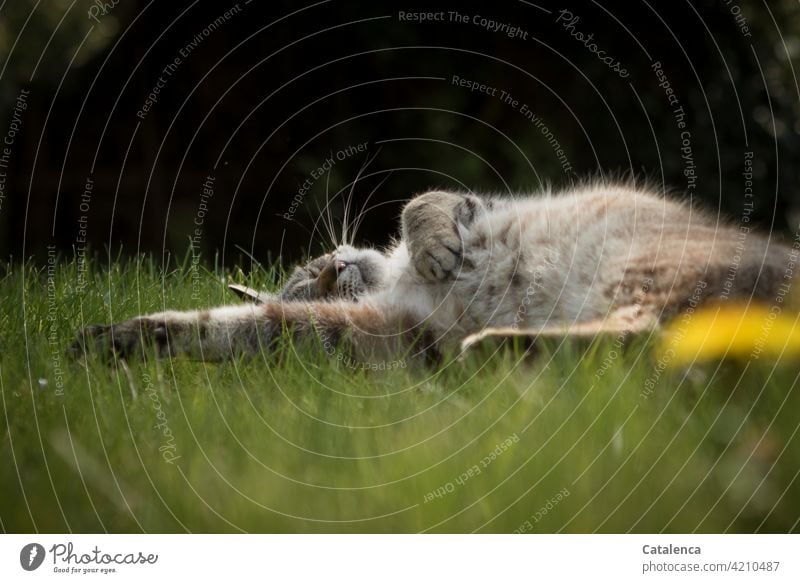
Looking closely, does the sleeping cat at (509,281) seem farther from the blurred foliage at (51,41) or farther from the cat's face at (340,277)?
the blurred foliage at (51,41)

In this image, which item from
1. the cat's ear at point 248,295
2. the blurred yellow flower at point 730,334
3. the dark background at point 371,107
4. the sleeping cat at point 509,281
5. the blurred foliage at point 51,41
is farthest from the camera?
the dark background at point 371,107

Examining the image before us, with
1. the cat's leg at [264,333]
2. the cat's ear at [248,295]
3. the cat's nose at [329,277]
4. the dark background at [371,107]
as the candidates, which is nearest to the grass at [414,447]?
the cat's leg at [264,333]

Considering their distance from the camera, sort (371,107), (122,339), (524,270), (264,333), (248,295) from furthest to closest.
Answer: (371,107) < (248,295) < (524,270) < (264,333) < (122,339)

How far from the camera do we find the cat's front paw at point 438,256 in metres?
3.15

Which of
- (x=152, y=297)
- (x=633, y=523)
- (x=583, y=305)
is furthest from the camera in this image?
(x=152, y=297)

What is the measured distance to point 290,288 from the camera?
3.66 metres

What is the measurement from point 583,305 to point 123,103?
13.9 feet

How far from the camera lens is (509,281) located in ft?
10.1

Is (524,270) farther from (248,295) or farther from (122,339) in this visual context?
(122,339)

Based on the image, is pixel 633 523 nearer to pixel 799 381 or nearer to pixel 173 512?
pixel 799 381

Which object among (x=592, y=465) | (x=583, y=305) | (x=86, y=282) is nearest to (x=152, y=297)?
(x=86, y=282)

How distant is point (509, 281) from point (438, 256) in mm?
282

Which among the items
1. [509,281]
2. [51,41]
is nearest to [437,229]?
[509,281]

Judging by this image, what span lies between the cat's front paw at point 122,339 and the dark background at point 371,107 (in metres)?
2.00
